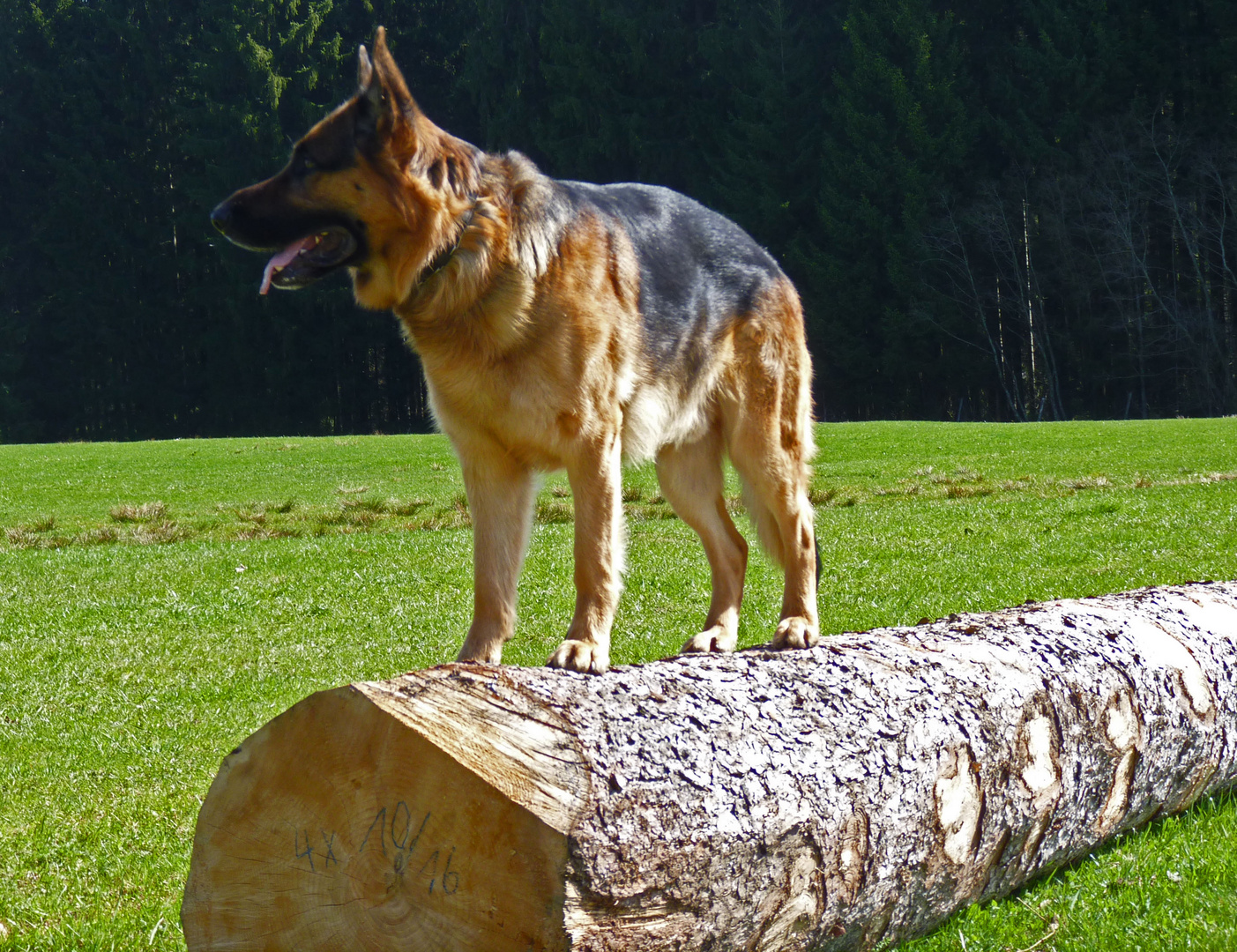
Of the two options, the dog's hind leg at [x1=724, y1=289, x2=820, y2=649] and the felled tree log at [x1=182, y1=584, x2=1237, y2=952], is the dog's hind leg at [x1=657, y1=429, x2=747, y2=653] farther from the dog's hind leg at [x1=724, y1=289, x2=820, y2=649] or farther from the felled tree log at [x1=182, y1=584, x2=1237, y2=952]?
the felled tree log at [x1=182, y1=584, x2=1237, y2=952]

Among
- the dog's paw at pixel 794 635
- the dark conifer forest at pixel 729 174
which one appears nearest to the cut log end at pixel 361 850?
the dog's paw at pixel 794 635

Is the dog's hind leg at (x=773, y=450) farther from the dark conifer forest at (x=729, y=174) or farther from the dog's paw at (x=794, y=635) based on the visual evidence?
the dark conifer forest at (x=729, y=174)

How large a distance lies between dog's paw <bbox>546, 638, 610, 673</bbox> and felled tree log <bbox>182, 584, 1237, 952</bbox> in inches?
11.4

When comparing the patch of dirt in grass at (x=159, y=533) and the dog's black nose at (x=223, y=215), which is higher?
the dog's black nose at (x=223, y=215)

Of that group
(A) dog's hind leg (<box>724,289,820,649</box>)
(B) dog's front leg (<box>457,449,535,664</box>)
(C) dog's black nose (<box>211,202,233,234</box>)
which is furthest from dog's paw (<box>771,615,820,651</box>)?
(C) dog's black nose (<box>211,202,233,234</box>)

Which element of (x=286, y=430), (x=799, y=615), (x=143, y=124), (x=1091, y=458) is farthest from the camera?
(x=143, y=124)

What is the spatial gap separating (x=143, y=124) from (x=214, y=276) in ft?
22.7

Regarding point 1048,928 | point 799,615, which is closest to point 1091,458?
point 799,615

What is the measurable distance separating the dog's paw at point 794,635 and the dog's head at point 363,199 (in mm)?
1689

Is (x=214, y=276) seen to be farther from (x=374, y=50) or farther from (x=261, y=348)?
(x=374, y=50)

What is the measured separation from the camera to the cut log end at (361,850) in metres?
2.14

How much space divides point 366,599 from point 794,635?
515 centimetres

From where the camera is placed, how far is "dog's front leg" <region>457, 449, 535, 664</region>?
3855 millimetres

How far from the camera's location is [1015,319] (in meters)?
37.1
